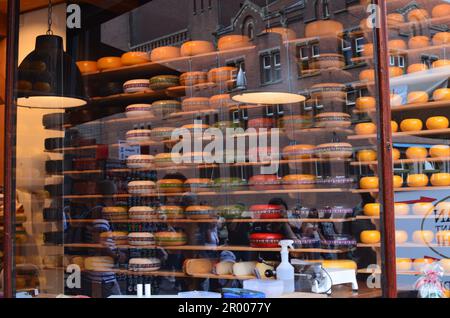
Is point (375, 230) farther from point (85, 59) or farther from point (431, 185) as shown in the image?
point (85, 59)

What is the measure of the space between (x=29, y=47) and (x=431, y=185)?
2.64 meters

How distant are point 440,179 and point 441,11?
110cm

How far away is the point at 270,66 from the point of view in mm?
4457

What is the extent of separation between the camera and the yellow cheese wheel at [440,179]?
3752 mm

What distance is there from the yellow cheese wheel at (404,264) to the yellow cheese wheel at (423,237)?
0.61 feet

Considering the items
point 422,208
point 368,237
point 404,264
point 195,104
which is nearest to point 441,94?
point 422,208

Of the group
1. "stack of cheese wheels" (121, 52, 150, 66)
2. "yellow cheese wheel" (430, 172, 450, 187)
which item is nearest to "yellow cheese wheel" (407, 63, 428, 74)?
"yellow cheese wheel" (430, 172, 450, 187)

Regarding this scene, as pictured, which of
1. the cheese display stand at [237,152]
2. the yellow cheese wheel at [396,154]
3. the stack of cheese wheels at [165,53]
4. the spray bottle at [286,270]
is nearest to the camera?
the spray bottle at [286,270]

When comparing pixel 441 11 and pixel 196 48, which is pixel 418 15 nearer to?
Answer: pixel 441 11

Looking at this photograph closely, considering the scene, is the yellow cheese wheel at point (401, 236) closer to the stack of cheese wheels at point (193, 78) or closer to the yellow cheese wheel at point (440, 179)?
the yellow cheese wheel at point (440, 179)

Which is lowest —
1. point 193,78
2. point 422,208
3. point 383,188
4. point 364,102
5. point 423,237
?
point 423,237

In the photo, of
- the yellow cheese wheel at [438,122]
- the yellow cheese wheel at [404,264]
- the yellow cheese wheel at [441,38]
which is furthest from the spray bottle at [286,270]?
the yellow cheese wheel at [441,38]

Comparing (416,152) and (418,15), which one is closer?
(416,152)
